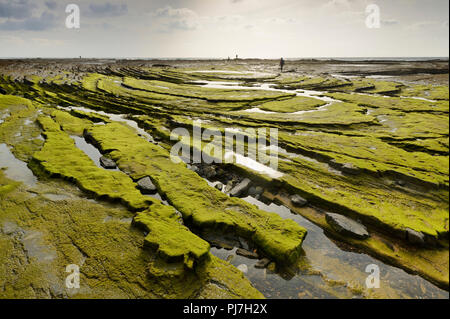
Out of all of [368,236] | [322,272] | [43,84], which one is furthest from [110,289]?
[43,84]

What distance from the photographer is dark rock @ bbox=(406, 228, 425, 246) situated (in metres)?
7.42

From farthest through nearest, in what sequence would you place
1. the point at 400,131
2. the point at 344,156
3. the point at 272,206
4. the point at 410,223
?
1. the point at 400,131
2. the point at 344,156
3. the point at 272,206
4. the point at 410,223

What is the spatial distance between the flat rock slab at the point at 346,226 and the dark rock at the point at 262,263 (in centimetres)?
297

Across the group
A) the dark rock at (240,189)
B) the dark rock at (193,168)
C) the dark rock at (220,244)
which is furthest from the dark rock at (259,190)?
the dark rock at (193,168)

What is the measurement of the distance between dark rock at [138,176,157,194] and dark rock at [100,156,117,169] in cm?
281

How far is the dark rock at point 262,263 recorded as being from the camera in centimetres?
761

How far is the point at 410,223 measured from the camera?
814 cm

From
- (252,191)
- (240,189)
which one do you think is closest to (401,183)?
(252,191)

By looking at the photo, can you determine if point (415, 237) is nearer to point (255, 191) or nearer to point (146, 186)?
point (255, 191)

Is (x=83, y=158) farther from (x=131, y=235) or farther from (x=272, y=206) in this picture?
(x=272, y=206)

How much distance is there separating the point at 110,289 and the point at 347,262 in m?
6.98

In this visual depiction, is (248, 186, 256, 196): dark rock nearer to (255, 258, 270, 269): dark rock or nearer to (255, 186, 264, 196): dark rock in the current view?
(255, 186, 264, 196): dark rock

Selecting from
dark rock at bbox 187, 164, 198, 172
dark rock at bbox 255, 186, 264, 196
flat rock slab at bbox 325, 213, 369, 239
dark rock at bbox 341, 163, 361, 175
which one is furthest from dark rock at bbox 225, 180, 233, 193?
dark rock at bbox 341, 163, 361, 175

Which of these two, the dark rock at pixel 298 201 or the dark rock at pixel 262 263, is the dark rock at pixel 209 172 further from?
the dark rock at pixel 262 263
